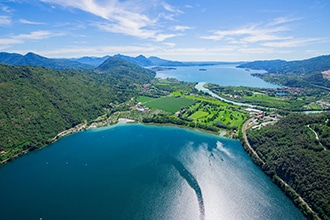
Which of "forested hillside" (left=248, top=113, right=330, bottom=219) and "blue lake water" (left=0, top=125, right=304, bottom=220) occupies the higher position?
"forested hillside" (left=248, top=113, right=330, bottom=219)

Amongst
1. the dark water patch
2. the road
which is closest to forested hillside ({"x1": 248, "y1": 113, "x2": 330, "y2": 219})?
the road

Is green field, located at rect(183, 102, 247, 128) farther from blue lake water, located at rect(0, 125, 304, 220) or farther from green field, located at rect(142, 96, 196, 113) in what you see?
blue lake water, located at rect(0, 125, 304, 220)

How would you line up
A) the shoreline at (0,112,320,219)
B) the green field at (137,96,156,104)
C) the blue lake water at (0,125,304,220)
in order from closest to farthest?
1. the blue lake water at (0,125,304,220)
2. the shoreline at (0,112,320,219)
3. the green field at (137,96,156,104)

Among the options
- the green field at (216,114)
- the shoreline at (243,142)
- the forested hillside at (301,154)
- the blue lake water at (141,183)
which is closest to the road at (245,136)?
the shoreline at (243,142)

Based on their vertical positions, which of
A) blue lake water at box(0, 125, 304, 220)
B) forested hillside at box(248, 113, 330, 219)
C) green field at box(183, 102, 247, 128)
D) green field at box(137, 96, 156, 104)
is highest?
forested hillside at box(248, 113, 330, 219)

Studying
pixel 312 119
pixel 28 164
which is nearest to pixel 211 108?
pixel 312 119
